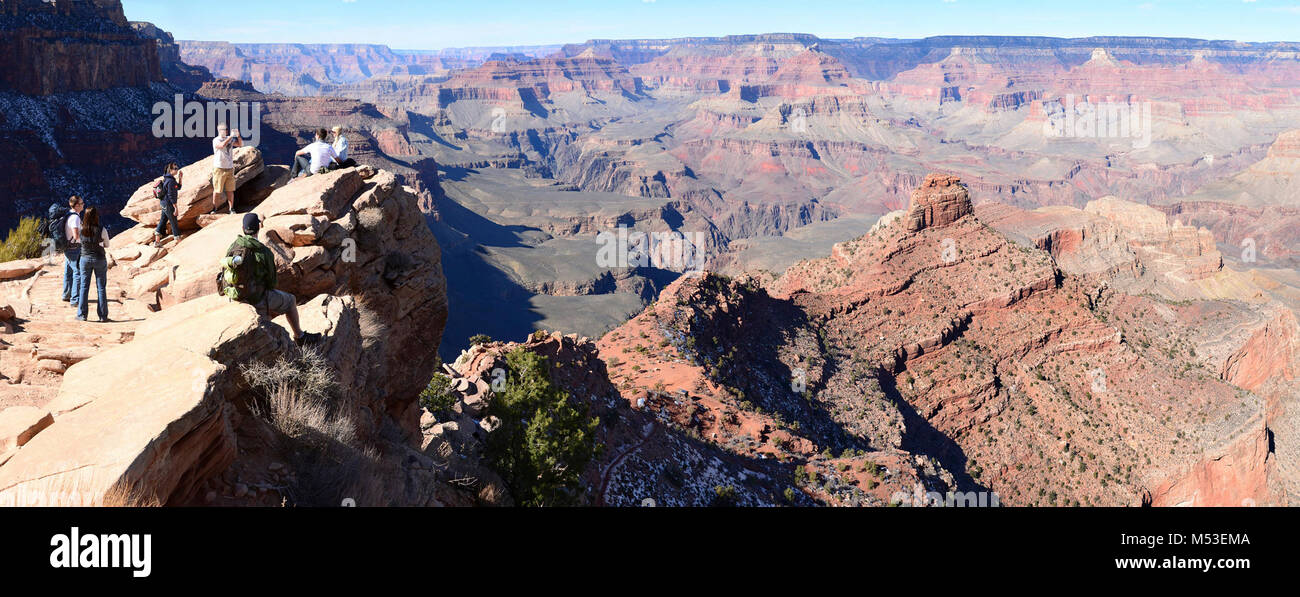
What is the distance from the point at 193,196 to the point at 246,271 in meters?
9.09

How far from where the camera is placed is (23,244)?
23.2 m

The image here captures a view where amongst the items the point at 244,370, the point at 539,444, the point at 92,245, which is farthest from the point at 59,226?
the point at 539,444

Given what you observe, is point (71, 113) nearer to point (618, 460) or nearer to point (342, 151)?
point (342, 151)

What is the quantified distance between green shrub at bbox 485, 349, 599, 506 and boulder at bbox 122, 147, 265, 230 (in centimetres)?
971

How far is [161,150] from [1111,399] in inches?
4039

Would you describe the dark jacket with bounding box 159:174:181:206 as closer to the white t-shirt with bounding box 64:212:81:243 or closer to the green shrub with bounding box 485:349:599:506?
the white t-shirt with bounding box 64:212:81:243

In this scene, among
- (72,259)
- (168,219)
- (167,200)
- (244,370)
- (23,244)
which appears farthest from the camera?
(23,244)

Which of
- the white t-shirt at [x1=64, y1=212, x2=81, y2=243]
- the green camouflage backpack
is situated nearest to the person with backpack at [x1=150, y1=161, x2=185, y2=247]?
the white t-shirt at [x1=64, y1=212, x2=81, y2=243]

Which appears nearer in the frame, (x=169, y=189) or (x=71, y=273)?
(x=71, y=273)

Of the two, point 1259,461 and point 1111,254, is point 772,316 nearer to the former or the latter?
point 1259,461

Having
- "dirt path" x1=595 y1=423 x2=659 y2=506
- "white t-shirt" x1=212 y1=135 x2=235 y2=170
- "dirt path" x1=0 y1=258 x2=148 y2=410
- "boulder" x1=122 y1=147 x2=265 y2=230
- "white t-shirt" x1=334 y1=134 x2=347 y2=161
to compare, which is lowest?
"dirt path" x1=595 y1=423 x2=659 y2=506

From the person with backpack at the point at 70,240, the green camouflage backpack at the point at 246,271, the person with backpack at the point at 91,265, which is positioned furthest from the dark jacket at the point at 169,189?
the green camouflage backpack at the point at 246,271

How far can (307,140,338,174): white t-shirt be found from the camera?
19.3 m
